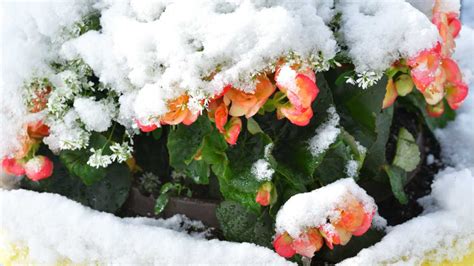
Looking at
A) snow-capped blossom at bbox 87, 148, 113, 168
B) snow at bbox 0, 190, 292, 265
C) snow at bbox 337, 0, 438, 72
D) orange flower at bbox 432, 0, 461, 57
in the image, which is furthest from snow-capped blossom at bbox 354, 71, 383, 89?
snow-capped blossom at bbox 87, 148, 113, 168

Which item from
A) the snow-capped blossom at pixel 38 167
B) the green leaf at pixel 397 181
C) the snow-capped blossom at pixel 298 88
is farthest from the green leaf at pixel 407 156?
the snow-capped blossom at pixel 38 167

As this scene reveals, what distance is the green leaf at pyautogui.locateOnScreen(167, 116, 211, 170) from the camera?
35.2 inches

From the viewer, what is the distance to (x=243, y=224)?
2.95 feet

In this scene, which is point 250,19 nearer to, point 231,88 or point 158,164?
point 231,88

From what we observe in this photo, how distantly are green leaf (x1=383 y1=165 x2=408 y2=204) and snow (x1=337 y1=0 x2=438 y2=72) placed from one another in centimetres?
19

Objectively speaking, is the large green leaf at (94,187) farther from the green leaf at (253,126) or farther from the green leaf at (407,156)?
the green leaf at (407,156)

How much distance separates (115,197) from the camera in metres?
1.00

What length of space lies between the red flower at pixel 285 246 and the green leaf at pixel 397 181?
0.64 ft

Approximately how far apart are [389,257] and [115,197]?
399mm

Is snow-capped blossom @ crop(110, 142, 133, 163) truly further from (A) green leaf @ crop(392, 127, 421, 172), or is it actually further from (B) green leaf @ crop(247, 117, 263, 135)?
(A) green leaf @ crop(392, 127, 421, 172)

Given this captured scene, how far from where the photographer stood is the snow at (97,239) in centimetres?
82

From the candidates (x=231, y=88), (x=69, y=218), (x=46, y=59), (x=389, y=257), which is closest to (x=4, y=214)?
(x=69, y=218)

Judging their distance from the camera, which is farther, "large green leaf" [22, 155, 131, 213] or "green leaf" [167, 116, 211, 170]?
"large green leaf" [22, 155, 131, 213]

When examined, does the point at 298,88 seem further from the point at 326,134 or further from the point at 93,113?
the point at 93,113
